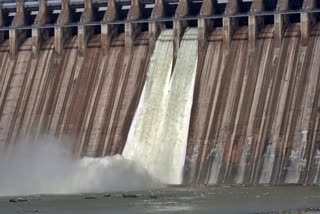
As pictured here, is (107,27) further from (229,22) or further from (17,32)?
(229,22)

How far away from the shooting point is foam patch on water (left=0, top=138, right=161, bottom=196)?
69938 millimetres

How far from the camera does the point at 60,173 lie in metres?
73.6

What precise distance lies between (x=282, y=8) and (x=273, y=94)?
6.63m

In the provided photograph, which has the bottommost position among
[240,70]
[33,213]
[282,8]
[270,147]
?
[33,213]

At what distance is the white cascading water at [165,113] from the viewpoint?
72.8 meters

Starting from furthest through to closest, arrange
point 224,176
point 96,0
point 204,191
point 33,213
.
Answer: point 96,0 < point 224,176 < point 204,191 < point 33,213

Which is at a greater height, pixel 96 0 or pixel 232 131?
pixel 96 0

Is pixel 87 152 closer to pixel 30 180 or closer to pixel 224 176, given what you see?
pixel 30 180

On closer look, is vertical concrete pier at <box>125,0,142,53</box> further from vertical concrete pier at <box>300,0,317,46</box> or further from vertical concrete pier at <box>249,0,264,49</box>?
vertical concrete pier at <box>300,0,317,46</box>

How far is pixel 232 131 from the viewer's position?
7069 centimetres

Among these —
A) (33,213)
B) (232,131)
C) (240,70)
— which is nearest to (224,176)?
(232,131)

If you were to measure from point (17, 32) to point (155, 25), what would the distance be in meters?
12.8

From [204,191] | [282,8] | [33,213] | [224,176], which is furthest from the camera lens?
[282,8]

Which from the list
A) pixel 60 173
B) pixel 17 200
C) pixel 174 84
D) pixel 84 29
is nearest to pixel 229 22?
pixel 174 84
